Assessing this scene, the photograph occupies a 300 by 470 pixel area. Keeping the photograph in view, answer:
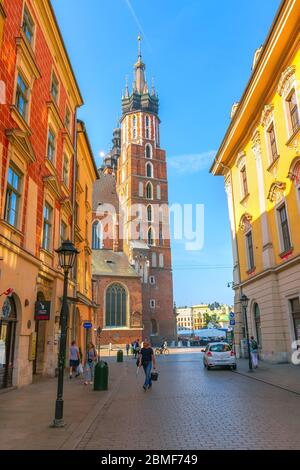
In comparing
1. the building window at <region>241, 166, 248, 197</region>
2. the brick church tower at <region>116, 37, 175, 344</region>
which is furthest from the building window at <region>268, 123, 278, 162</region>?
the brick church tower at <region>116, 37, 175, 344</region>

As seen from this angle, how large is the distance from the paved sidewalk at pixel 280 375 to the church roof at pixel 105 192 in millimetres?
63062

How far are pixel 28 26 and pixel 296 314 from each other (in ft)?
57.5

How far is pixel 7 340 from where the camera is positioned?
12.7 metres

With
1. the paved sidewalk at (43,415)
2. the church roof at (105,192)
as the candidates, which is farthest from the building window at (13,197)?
the church roof at (105,192)

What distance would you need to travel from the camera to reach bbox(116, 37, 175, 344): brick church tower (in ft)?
222

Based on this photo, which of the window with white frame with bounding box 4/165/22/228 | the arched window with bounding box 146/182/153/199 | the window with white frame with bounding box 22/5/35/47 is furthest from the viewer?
the arched window with bounding box 146/182/153/199

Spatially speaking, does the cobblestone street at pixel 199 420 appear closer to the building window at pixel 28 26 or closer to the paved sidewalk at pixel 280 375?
the paved sidewalk at pixel 280 375

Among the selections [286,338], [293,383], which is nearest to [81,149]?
[286,338]

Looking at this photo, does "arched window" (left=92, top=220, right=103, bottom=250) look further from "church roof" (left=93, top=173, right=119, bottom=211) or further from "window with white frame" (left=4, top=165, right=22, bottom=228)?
"window with white frame" (left=4, top=165, right=22, bottom=228)

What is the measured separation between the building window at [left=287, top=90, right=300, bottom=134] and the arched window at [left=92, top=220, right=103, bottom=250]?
185 feet

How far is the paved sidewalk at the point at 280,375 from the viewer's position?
12.9 meters

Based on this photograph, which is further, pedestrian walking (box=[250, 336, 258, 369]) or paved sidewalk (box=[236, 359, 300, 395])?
pedestrian walking (box=[250, 336, 258, 369])

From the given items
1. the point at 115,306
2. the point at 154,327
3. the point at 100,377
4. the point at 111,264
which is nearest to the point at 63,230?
the point at 100,377

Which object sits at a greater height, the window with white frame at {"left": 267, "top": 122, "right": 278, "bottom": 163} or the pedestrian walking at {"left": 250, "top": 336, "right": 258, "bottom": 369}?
the window with white frame at {"left": 267, "top": 122, "right": 278, "bottom": 163}
